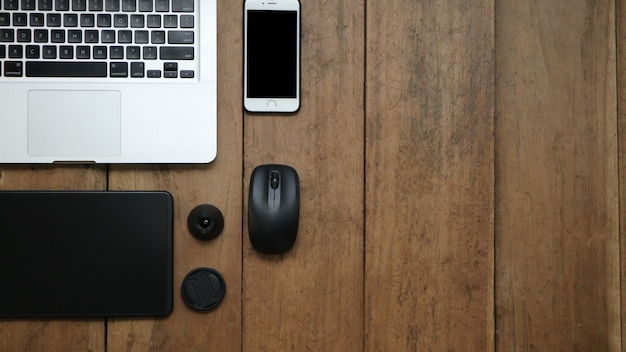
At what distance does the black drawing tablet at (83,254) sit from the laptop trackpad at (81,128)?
→ 57mm

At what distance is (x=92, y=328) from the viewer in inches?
24.9

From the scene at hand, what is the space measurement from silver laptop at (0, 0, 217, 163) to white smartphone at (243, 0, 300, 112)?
5 centimetres

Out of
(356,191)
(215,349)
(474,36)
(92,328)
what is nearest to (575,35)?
(474,36)

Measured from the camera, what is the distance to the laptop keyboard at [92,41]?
0.61 m

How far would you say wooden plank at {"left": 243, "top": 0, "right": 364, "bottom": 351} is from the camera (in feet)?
2.11

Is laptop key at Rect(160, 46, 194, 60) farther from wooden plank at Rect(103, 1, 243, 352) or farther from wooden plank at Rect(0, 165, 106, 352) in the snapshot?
wooden plank at Rect(0, 165, 106, 352)

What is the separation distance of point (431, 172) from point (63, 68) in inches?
19.3

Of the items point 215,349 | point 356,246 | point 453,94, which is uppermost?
point 453,94

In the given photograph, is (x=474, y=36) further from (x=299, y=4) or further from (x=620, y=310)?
(x=620, y=310)

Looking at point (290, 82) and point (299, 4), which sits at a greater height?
point (299, 4)

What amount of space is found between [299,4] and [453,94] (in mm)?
237

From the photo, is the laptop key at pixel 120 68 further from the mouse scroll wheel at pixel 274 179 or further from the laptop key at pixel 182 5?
the mouse scroll wheel at pixel 274 179

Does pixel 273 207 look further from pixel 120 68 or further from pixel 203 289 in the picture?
pixel 120 68

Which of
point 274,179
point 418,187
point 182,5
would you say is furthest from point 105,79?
point 418,187
